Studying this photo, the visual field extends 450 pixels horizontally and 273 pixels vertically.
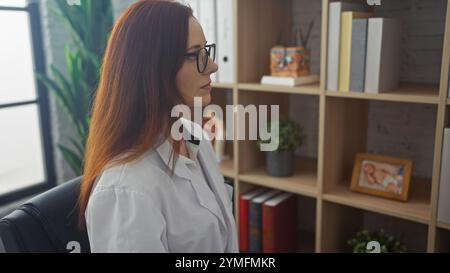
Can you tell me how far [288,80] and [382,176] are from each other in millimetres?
401

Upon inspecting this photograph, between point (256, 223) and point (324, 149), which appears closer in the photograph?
point (324, 149)

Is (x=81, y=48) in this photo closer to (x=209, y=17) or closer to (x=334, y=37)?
(x=209, y=17)

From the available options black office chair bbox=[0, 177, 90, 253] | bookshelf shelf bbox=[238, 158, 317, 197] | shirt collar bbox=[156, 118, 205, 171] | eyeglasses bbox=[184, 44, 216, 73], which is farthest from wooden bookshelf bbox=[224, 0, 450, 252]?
black office chair bbox=[0, 177, 90, 253]

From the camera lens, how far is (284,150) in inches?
54.8

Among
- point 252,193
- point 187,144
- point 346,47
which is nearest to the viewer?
point 187,144

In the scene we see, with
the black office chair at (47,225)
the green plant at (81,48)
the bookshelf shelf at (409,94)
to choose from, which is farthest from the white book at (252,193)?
the black office chair at (47,225)

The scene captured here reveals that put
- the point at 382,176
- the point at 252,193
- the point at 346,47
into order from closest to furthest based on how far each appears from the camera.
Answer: the point at 346,47
the point at 382,176
the point at 252,193

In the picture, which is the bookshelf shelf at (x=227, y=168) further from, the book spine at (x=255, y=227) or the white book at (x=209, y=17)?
the white book at (x=209, y=17)

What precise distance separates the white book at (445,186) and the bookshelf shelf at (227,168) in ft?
2.15

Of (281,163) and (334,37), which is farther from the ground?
(334,37)

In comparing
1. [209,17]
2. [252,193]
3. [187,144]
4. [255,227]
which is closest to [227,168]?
[252,193]

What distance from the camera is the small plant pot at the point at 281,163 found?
1.40m
